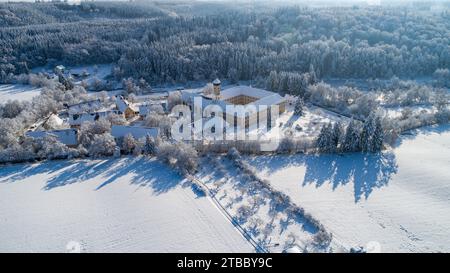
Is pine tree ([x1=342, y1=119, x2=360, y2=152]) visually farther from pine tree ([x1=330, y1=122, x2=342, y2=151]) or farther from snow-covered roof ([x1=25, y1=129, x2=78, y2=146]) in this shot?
snow-covered roof ([x1=25, y1=129, x2=78, y2=146])

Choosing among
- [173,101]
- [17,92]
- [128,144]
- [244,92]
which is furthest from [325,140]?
[17,92]

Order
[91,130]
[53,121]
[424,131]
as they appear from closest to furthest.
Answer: [91,130], [53,121], [424,131]

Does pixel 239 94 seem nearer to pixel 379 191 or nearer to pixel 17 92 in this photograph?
A: pixel 379 191

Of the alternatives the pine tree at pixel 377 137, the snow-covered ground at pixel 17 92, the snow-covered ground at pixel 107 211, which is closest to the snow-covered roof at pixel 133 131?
the snow-covered ground at pixel 107 211

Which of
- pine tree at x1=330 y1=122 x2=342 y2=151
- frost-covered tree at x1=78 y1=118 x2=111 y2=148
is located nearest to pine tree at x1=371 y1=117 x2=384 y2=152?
pine tree at x1=330 y1=122 x2=342 y2=151

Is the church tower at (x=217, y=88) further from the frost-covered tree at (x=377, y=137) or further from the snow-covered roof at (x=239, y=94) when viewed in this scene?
the frost-covered tree at (x=377, y=137)
